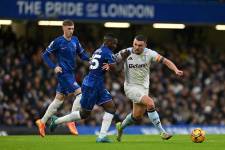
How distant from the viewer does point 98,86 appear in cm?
1524

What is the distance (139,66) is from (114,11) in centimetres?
1233

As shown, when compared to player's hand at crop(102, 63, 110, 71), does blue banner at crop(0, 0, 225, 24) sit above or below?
below

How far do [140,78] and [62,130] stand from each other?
8.27 m

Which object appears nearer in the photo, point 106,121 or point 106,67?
point 106,67

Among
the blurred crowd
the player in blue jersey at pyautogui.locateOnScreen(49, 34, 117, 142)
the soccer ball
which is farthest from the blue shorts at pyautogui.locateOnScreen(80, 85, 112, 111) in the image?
the blurred crowd

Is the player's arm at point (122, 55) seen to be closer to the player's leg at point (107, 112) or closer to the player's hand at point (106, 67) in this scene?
the player's hand at point (106, 67)

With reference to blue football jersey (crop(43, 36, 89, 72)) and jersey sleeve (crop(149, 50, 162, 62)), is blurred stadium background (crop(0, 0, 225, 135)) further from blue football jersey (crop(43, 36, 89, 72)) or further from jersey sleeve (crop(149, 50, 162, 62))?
jersey sleeve (crop(149, 50, 162, 62))

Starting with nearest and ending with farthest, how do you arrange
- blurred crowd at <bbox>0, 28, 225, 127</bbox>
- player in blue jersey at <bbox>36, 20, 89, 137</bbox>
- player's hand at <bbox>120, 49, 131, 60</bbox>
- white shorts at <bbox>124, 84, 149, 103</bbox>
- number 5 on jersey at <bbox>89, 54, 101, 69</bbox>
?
number 5 on jersey at <bbox>89, 54, 101, 69</bbox> → player's hand at <bbox>120, 49, 131, 60</bbox> → white shorts at <bbox>124, 84, 149, 103</bbox> → player in blue jersey at <bbox>36, 20, 89, 137</bbox> → blurred crowd at <bbox>0, 28, 225, 127</bbox>

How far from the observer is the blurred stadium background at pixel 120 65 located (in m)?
25.9

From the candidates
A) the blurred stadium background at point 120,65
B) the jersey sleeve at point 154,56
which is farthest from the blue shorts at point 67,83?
the blurred stadium background at point 120,65

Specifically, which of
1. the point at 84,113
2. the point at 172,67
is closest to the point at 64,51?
the point at 84,113

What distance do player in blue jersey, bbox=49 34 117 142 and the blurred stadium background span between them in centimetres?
787

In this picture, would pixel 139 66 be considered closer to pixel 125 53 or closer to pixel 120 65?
pixel 125 53

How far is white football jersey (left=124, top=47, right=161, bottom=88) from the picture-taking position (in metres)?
15.4
